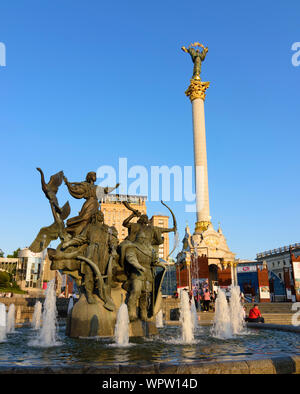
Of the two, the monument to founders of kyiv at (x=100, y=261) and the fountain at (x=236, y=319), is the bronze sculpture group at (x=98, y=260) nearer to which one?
the monument to founders of kyiv at (x=100, y=261)

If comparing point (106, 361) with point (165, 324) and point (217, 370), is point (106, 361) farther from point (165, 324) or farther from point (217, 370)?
point (165, 324)

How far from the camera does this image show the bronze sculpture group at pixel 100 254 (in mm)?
8320

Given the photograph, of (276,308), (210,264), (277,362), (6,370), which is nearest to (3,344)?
(6,370)

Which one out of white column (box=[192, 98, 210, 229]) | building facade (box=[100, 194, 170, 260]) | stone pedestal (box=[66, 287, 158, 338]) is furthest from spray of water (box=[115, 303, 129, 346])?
building facade (box=[100, 194, 170, 260])

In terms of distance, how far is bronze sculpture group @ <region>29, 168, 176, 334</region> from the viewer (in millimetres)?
8320

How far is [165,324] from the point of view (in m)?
13.2

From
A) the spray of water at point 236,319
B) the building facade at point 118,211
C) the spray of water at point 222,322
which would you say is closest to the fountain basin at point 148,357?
the spray of water at point 222,322

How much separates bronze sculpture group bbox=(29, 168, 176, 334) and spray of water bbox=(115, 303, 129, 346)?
480 mm

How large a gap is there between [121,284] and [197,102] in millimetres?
41241

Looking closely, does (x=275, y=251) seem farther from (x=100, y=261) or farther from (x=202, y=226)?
(x=100, y=261)

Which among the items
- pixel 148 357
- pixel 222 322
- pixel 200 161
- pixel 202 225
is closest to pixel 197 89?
pixel 200 161

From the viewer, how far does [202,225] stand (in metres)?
41.3

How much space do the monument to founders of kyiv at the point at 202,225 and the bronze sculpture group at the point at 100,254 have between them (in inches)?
1161

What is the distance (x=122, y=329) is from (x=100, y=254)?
2.23 meters
